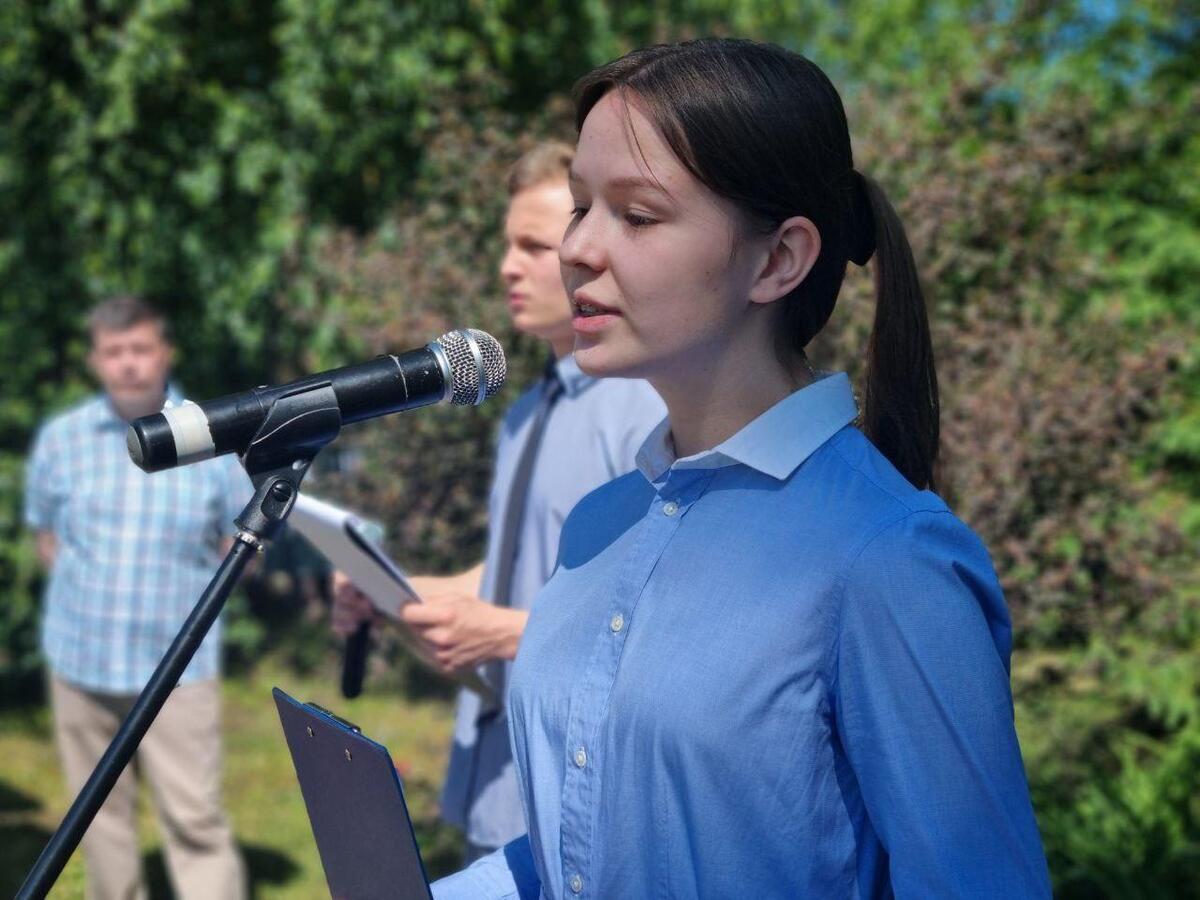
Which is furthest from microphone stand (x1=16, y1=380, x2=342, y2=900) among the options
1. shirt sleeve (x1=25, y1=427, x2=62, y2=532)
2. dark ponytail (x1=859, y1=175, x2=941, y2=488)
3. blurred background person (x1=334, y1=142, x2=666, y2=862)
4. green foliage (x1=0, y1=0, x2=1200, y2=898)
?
shirt sleeve (x1=25, y1=427, x2=62, y2=532)

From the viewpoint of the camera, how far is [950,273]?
4918mm

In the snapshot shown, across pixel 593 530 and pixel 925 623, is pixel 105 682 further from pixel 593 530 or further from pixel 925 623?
pixel 925 623

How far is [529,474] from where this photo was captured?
2.86 metres

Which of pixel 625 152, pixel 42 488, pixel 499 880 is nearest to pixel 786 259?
pixel 625 152

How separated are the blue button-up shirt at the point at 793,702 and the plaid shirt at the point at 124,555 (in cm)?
318

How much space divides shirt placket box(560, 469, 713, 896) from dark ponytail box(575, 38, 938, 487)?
241 millimetres

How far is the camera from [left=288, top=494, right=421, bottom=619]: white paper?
2391mm

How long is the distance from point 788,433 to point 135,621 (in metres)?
3.42

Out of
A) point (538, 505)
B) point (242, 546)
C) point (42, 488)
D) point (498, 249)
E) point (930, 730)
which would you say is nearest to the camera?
point (930, 730)

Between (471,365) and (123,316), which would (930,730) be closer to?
(471,365)

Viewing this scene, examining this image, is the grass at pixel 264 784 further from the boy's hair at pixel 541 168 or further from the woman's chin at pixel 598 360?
the woman's chin at pixel 598 360

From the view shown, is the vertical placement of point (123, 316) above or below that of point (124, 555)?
above

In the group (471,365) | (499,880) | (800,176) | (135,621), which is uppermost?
(800,176)

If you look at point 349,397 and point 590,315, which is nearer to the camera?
point 590,315
